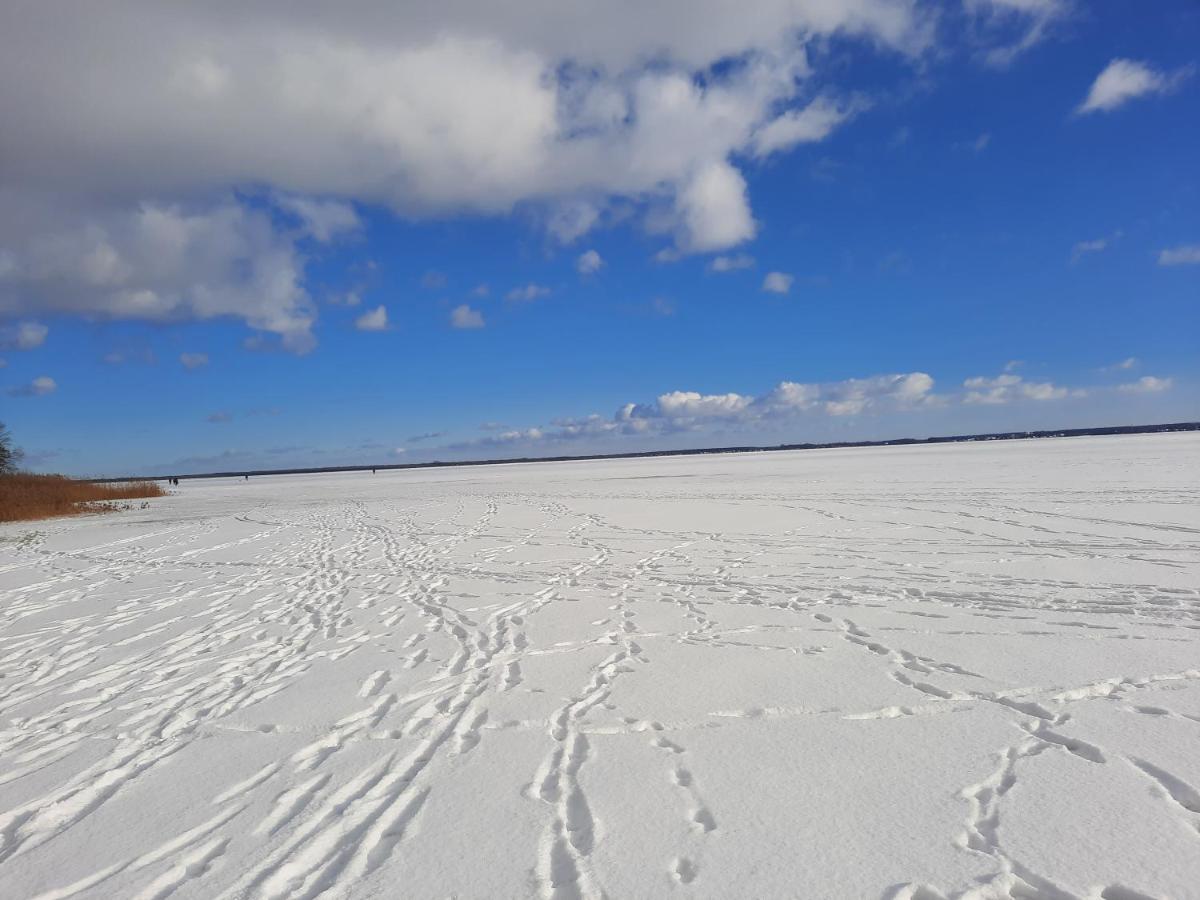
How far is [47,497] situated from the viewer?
30.1 m

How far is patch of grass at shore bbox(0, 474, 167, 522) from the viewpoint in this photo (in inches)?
1105

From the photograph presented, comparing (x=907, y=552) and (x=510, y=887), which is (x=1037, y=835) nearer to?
(x=510, y=887)

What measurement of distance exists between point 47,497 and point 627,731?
34522mm

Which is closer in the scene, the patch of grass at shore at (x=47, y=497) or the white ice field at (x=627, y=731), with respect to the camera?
the white ice field at (x=627, y=731)

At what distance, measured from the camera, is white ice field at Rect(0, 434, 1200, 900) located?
10.7 ft

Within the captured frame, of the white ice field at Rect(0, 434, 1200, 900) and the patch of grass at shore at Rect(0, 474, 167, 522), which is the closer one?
the white ice field at Rect(0, 434, 1200, 900)

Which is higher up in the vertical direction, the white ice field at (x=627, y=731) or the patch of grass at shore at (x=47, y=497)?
the patch of grass at shore at (x=47, y=497)

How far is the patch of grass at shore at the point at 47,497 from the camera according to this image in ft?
92.1

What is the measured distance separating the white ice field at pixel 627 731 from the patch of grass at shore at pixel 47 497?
71.0 feet

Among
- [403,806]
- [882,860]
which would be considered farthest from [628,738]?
[882,860]

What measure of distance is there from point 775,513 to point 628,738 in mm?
13532

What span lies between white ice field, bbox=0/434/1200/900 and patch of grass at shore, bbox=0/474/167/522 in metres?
21.6

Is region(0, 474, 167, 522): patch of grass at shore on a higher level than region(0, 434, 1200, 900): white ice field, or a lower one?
higher

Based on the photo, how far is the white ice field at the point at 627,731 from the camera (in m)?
3.28
